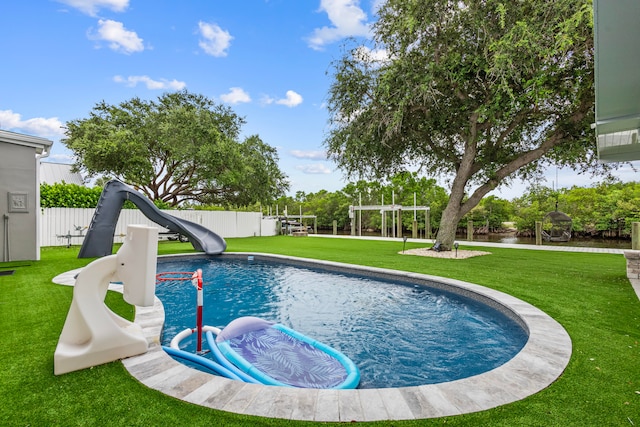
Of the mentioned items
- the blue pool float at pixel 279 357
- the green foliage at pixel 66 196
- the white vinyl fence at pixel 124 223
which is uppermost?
the green foliage at pixel 66 196

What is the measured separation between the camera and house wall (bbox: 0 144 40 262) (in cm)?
789

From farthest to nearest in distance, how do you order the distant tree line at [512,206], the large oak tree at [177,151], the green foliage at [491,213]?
1. the green foliage at [491,213]
2. the distant tree line at [512,206]
3. the large oak tree at [177,151]

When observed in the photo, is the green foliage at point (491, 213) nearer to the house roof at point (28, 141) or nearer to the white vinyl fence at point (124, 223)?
the white vinyl fence at point (124, 223)

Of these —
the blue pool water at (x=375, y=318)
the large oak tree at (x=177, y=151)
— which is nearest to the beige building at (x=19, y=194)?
the blue pool water at (x=375, y=318)

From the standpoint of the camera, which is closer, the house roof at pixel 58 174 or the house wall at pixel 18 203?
the house wall at pixel 18 203

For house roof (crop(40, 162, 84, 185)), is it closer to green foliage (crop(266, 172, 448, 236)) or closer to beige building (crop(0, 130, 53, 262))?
beige building (crop(0, 130, 53, 262))

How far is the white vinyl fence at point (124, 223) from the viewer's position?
12719 mm

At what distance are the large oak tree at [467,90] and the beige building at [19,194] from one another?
8.92 metres

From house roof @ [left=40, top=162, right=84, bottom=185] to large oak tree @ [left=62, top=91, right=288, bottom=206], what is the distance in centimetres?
280

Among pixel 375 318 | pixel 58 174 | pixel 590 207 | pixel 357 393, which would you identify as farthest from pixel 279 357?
pixel 590 207

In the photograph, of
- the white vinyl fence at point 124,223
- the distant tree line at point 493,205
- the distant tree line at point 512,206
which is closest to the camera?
the white vinyl fence at point 124,223

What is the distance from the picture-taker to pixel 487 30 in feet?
29.9

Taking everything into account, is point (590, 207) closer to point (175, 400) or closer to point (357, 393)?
point (357, 393)

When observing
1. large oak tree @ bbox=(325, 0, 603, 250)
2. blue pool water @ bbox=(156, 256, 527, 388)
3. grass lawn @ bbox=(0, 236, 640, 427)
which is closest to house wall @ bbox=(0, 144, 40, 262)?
grass lawn @ bbox=(0, 236, 640, 427)
